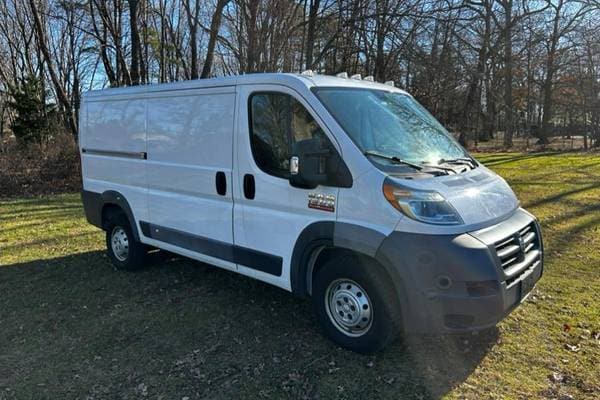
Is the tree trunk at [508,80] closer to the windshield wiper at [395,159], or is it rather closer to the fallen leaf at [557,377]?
the windshield wiper at [395,159]

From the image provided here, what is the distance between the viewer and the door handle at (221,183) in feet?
13.7

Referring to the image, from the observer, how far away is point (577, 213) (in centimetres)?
848

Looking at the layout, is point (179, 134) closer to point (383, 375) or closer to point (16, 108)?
point (383, 375)

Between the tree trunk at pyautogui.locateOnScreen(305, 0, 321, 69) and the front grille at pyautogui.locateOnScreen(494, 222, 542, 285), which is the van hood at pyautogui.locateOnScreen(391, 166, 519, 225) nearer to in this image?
the front grille at pyautogui.locateOnScreen(494, 222, 542, 285)

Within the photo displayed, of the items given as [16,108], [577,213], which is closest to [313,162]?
[577,213]

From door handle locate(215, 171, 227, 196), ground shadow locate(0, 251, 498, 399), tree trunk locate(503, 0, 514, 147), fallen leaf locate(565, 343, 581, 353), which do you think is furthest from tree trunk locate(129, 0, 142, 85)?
tree trunk locate(503, 0, 514, 147)

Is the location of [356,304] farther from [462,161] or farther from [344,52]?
[344,52]

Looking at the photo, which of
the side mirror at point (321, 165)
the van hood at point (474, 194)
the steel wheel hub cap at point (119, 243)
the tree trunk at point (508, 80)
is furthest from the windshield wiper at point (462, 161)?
the tree trunk at point (508, 80)

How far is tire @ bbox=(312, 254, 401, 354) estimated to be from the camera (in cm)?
334

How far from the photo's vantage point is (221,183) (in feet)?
13.8

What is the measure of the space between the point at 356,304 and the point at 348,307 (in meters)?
0.09

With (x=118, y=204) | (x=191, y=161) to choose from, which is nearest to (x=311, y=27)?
(x=118, y=204)

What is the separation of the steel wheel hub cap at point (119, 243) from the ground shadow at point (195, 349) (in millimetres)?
544

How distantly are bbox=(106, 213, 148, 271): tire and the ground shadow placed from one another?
0.41m
